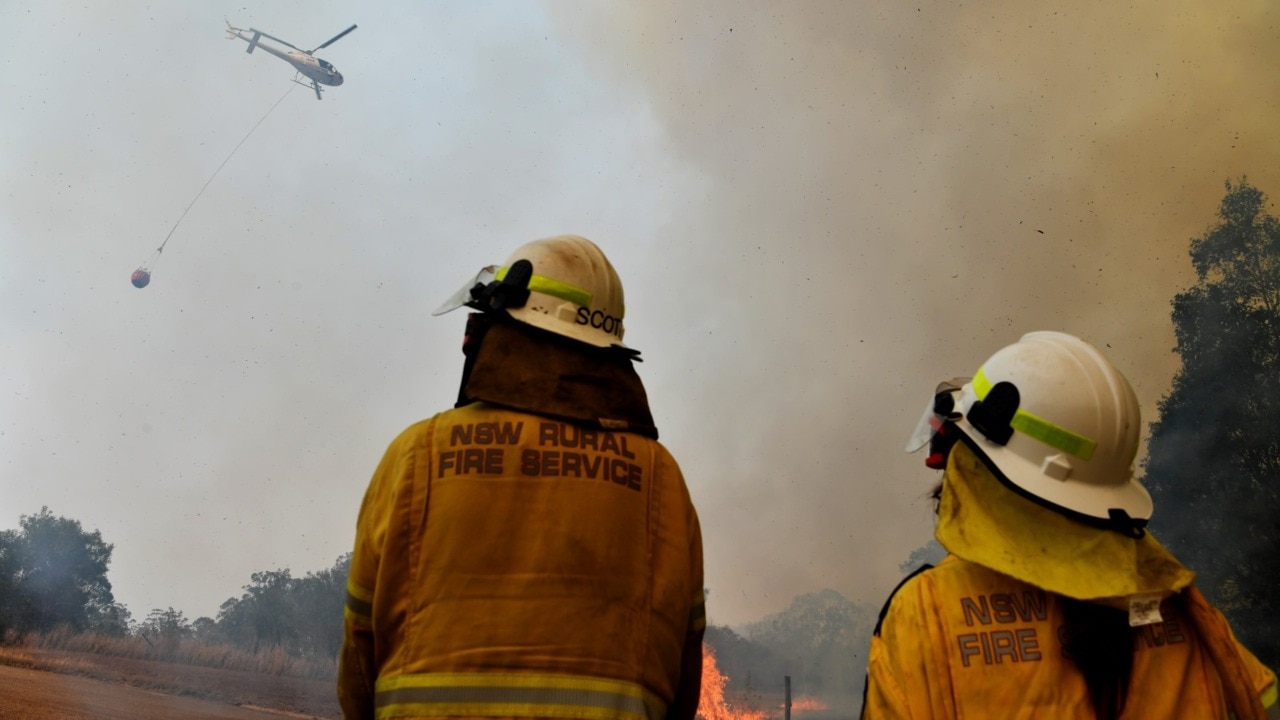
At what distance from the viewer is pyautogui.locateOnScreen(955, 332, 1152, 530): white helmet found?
Answer: 9.33 feet

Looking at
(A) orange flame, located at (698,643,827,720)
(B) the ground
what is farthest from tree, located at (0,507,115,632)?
(A) orange flame, located at (698,643,827,720)

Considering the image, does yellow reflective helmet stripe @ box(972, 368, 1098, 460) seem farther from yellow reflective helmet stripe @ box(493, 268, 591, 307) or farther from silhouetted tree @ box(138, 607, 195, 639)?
silhouetted tree @ box(138, 607, 195, 639)

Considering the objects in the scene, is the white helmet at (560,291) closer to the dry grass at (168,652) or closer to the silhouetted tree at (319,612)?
the dry grass at (168,652)

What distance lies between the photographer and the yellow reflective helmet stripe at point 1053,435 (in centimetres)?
286

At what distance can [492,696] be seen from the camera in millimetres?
2580

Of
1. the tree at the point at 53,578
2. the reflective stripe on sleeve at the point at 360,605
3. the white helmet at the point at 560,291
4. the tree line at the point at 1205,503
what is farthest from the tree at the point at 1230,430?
the tree at the point at 53,578

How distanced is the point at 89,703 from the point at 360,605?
9226 mm

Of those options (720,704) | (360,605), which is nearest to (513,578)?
(360,605)

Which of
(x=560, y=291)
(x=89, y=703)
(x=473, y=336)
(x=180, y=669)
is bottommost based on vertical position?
(x=89, y=703)

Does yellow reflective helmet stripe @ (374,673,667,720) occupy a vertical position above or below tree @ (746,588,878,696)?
below

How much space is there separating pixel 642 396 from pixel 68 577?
18305 millimetres

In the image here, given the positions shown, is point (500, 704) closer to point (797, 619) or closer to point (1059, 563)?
point (1059, 563)

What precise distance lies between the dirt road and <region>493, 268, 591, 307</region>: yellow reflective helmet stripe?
8.46 metres

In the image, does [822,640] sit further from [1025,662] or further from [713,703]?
[1025,662]
